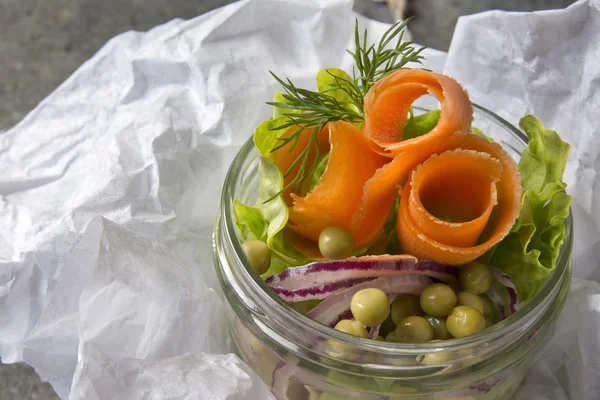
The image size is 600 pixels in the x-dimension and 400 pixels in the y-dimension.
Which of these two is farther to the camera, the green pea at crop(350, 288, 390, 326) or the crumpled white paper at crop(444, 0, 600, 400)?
the crumpled white paper at crop(444, 0, 600, 400)

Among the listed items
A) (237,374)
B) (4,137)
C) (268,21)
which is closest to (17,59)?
(4,137)

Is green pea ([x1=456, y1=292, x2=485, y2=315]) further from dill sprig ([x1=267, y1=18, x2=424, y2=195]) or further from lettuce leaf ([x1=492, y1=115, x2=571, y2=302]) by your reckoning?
dill sprig ([x1=267, y1=18, x2=424, y2=195])

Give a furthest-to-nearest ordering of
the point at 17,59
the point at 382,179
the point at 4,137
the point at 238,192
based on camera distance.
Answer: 1. the point at 17,59
2. the point at 4,137
3. the point at 238,192
4. the point at 382,179

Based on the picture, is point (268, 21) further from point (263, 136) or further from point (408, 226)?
point (408, 226)

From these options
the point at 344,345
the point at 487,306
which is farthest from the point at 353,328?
the point at 487,306

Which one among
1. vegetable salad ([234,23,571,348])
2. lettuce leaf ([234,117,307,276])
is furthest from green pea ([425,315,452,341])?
lettuce leaf ([234,117,307,276])

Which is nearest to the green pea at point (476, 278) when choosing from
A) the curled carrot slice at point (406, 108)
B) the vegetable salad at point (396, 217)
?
the vegetable salad at point (396, 217)

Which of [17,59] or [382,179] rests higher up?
[382,179]
